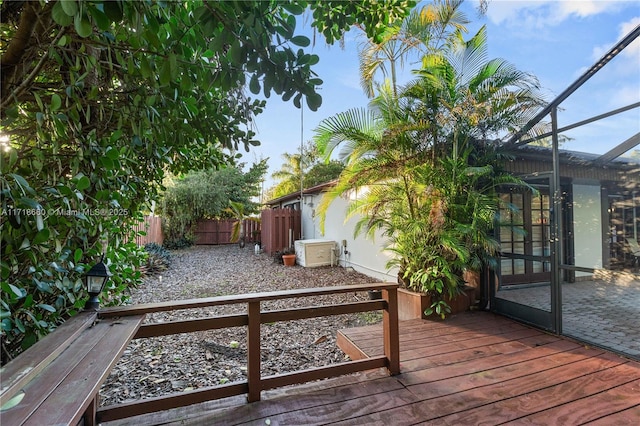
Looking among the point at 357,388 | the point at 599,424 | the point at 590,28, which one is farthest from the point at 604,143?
the point at 357,388

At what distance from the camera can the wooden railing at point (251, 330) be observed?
188 cm

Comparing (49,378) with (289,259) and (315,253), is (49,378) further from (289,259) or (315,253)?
(289,259)

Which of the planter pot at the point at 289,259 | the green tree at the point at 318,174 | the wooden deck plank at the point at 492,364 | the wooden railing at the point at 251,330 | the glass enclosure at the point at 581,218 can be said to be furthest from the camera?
the green tree at the point at 318,174

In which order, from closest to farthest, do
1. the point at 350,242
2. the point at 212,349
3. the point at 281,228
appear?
the point at 212,349, the point at 350,242, the point at 281,228

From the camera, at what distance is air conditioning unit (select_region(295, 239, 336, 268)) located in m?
8.13

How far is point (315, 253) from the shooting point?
27.0ft

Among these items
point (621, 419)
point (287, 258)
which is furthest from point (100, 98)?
point (287, 258)

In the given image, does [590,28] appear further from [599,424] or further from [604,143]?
[599,424]

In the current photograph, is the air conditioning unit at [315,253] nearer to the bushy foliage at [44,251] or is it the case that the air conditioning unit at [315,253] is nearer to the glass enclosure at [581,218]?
the glass enclosure at [581,218]

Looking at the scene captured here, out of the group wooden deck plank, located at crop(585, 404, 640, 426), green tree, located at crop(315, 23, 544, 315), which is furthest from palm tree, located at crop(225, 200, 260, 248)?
wooden deck plank, located at crop(585, 404, 640, 426)

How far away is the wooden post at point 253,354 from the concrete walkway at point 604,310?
3.33 m

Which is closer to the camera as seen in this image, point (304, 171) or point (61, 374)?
point (61, 374)

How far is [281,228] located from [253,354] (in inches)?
335

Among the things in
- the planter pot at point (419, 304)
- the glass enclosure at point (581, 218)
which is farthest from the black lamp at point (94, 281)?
the glass enclosure at point (581, 218)
